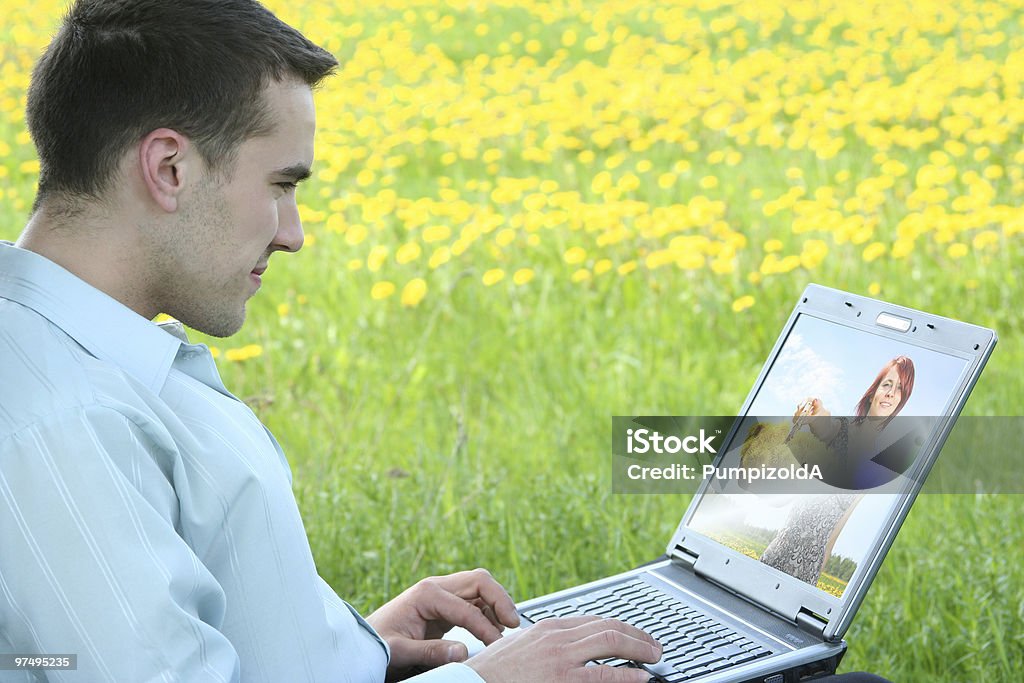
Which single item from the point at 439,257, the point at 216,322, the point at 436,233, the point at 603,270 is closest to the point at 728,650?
the point at 216,322

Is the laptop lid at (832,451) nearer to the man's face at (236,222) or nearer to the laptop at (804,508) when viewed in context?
the laptop at (804,508)

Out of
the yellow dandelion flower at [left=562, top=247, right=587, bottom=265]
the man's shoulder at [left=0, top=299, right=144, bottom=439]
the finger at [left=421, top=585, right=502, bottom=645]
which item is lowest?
the finger at [left=421, top=585, right=502, bottom=645]

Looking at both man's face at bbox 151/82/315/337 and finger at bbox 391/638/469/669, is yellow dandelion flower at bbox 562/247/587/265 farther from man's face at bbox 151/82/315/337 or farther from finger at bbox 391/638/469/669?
man's face at bbox 151/82/315/337

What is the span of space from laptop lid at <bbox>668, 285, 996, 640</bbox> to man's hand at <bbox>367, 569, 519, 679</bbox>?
39 centimetres

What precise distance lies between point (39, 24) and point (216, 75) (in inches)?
333

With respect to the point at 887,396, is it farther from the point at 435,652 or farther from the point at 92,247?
the point at 92,247

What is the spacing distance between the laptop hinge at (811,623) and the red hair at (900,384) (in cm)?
30

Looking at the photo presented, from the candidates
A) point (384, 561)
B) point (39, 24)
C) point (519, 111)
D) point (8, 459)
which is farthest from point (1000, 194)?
point (39, 24)

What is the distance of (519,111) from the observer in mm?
6438

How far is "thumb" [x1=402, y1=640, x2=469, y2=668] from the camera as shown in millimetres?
1757

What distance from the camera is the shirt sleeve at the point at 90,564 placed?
1220 millimetres

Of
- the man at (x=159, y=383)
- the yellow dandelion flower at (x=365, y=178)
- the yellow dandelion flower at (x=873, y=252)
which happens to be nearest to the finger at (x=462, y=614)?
the man at (x=159, y=383)

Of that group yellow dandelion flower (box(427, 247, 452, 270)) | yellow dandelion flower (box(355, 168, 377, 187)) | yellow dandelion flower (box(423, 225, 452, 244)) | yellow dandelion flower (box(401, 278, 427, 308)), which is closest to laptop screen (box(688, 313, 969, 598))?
yellow dandelion flower (box(401, 278, 427, 308))

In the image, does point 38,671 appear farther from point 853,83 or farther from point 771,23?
point 771,23
